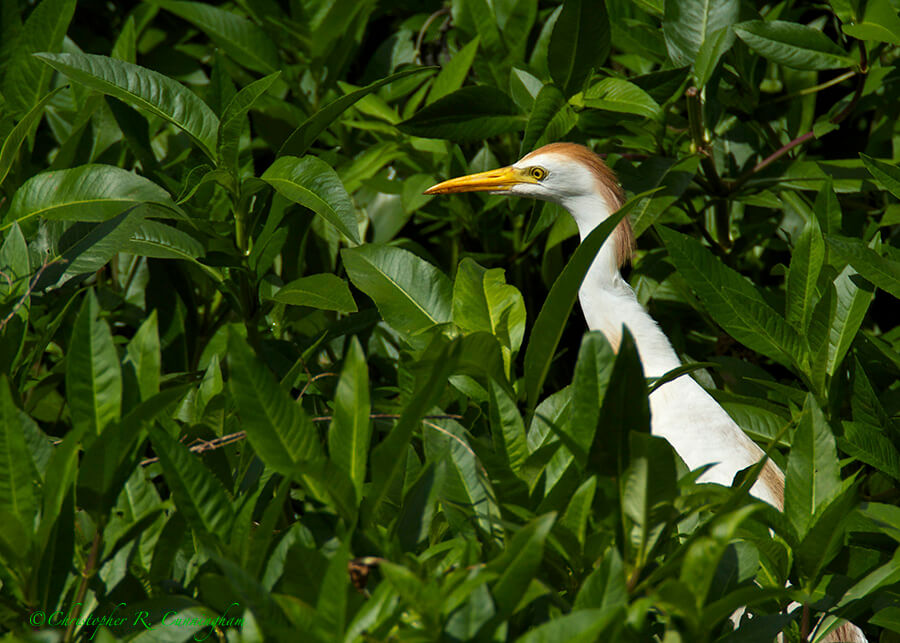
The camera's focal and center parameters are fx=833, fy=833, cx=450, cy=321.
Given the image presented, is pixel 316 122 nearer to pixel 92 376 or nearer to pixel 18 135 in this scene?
pixel 18 135

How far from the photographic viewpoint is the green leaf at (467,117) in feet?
7.30

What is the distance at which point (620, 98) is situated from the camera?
219 centimetres

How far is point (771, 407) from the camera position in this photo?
2.07 metres

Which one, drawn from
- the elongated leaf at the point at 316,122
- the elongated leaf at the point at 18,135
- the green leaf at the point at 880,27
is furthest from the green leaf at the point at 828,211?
the elongated leaf at the point at 18,135

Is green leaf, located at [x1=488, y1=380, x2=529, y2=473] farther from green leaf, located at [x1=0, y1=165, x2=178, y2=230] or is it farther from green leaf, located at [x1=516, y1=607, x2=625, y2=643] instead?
green leaf, located at [x1=0, y1=165, x2=178, y2=230]

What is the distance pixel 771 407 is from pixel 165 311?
1674 mm

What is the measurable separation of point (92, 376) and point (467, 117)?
1423 mm

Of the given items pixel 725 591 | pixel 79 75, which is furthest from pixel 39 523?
pixel 79 75

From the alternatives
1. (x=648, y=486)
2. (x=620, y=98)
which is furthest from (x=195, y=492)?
(x=620, y=98)

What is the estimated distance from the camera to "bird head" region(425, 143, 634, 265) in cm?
266

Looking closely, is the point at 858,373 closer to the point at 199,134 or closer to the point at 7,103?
the point at 199,134

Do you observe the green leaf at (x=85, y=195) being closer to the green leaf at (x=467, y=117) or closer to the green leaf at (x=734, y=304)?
the green leaf at (x=467, y=117)

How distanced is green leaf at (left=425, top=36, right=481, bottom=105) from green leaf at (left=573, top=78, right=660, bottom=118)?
464 mm

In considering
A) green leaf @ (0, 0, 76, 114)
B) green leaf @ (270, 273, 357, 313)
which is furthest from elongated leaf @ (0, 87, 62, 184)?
green leaf @ (270, 273, 357, 313)
